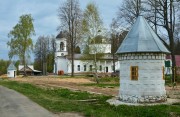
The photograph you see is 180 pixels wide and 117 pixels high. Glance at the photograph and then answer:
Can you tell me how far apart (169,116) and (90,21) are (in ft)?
110

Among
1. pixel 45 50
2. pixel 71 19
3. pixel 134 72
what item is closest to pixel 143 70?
pixel 134 72

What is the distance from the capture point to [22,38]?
71062mm

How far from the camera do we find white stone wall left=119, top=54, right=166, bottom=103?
1938 centimetres

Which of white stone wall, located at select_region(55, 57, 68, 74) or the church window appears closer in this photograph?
the church window

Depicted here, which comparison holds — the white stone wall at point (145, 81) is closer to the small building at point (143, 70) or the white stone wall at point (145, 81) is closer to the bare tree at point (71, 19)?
the small building at point (143, 70)

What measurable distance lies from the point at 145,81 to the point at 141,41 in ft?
7.60

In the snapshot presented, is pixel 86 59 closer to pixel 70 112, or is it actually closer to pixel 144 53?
pixel 144 53

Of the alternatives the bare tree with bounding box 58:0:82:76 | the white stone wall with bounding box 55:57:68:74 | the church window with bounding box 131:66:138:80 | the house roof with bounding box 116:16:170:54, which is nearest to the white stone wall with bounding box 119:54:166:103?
the church window with bounding box 131:66:138:80

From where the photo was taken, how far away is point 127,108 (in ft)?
54.5

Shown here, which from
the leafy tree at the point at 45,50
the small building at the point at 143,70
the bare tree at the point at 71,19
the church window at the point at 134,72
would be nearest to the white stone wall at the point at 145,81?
the small building at the point at 143,70

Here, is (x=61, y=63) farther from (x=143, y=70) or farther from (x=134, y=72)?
(x=143, y=70)

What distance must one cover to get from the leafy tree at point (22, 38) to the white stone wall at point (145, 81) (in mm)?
52775

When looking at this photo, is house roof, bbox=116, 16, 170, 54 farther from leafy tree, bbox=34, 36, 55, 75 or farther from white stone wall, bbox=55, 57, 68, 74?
leafy tree, bbox=34, 36, 55, 75

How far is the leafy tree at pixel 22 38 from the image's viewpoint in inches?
2788
